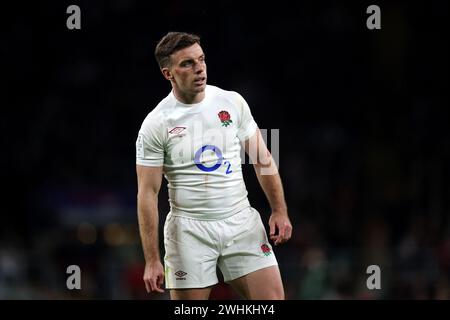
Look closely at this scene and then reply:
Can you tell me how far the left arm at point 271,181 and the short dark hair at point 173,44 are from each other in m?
0.65

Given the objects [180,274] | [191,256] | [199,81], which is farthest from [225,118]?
[180,274]

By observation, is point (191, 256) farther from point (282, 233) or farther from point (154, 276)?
point (282, 233)

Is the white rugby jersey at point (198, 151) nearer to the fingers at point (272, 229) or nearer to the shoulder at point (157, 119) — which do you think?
the shoulder at point (157, 119)

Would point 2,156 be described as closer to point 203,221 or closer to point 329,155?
point 329,155

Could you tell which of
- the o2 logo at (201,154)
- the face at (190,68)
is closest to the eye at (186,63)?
the face at (190,68)

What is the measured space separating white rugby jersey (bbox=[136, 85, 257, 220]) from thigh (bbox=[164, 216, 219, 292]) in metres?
0.08

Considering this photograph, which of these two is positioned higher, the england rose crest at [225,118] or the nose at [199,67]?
the nose at [199,67]

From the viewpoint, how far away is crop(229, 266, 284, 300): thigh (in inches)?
185

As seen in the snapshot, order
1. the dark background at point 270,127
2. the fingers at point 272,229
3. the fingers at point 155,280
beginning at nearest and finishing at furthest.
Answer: the fingers at point 155,280 → the fingers at point 272,229 → the dark background at point 270,127

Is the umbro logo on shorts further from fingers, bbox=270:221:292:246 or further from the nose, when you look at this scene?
the nose

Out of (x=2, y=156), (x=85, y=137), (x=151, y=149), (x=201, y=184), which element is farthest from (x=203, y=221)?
(x=2, y=156)

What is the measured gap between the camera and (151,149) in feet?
15.4

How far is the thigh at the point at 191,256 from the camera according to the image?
4707mm

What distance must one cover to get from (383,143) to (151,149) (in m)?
5.58
